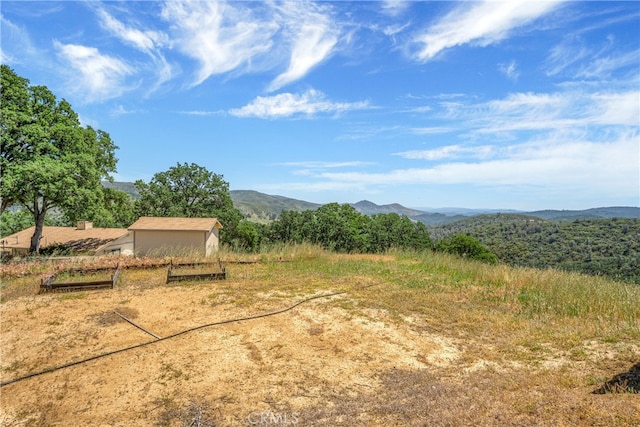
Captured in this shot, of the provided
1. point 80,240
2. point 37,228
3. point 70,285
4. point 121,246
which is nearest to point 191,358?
point 70,285

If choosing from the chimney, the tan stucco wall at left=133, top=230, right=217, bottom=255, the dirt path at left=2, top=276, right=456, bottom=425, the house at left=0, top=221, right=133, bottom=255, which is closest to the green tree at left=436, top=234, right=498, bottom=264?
the tan stucco wall at left=133, top=230, right=217, bottom=255

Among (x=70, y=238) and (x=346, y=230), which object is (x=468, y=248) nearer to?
(x=346, y=230)

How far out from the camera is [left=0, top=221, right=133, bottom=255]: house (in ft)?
71.1

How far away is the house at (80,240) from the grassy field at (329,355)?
49.5 ft

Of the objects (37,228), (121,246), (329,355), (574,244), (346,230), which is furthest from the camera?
(574,244)

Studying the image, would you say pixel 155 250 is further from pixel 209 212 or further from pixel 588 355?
pixel 588 355

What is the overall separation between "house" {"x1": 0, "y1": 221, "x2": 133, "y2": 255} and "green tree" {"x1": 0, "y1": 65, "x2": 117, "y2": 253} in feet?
15.0

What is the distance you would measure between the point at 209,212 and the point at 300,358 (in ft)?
79.5

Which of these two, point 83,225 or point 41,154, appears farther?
point 83,225

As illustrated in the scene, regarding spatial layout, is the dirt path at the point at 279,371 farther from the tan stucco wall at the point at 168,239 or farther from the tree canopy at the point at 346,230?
the tree canopy at the point at 346,230

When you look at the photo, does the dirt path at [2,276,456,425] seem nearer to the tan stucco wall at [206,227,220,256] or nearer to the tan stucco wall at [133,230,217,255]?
the tan stucco wall at [133,230,217,255]

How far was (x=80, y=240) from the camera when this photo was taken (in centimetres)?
2256

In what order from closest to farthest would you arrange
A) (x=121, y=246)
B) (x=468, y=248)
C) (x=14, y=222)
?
(x=121, y=246) < (x=14, y=222) < (x=468, y=248)

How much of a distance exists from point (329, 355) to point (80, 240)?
24972 mm
